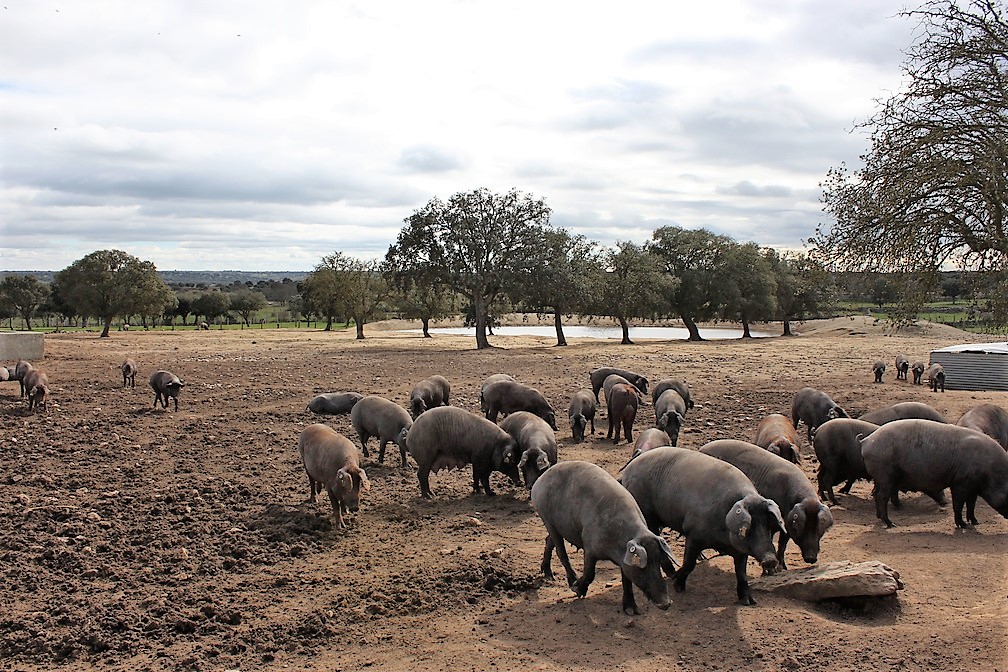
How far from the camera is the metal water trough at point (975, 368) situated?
67.9 ft

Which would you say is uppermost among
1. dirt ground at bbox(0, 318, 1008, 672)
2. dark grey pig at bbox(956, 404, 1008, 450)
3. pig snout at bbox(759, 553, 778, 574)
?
dark grey pig at bbox(956, 404, 1008, 450)

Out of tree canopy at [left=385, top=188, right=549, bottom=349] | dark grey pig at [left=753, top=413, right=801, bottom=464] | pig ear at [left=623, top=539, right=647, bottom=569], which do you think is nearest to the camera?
pig ear at [left=623, top=539, right=647, bottom=569]

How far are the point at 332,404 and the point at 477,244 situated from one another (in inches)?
934

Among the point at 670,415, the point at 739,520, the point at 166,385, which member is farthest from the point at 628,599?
the point at 166,385

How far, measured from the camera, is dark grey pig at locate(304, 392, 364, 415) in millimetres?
17250

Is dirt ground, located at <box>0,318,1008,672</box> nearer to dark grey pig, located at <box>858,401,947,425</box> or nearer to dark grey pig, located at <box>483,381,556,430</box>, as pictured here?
dark grey pig, located at <box>483,381,556,430</box>

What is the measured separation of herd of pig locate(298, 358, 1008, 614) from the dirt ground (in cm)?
38

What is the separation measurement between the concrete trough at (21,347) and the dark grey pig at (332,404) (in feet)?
52.8

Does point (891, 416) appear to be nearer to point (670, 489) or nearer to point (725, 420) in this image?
point (725, 420)

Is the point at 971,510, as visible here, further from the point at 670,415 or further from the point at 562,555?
the point at 562,555

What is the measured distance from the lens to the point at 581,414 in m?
15.0

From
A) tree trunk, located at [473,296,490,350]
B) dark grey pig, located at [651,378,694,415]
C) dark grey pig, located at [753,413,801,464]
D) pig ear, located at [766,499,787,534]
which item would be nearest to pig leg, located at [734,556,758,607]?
pig ear, located at [766,499,787,534]

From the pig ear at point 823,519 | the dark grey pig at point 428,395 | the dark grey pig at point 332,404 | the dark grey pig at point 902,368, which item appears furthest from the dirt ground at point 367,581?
the dark grey pig at point 902,368

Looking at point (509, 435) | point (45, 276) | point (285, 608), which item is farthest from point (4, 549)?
point (45, 276)
